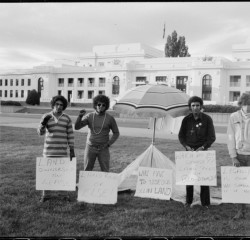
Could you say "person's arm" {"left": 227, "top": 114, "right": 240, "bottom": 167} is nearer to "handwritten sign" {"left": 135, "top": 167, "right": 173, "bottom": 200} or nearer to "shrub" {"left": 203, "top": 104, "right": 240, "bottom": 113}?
"handwritten sign" {"left": 135, "top": 167, "right": 173, "bottom": 200}

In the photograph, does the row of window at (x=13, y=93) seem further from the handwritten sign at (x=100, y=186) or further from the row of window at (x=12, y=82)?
the handwritten sign at (x=100, y=186)

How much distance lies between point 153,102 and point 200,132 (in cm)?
87

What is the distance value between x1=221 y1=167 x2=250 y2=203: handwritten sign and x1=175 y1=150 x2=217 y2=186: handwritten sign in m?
0.32

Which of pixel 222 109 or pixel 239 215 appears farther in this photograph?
pixel 222 109

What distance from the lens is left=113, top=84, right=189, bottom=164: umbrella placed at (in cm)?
564

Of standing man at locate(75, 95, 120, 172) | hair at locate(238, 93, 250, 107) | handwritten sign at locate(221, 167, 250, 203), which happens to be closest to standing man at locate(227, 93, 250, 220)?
hair at locate(238, 93, 250, 107)

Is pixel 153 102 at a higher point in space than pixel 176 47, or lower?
lower

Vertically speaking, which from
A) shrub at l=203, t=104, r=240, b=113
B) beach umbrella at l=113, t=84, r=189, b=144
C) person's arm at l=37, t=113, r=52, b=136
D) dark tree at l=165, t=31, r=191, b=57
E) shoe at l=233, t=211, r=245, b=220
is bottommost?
shoe at l=233, t=211, r=245, b=220

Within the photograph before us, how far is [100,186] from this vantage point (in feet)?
16.9

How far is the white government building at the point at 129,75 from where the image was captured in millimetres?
56250

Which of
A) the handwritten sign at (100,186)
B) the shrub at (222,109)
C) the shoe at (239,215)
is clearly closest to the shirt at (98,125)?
the handwritten sign at (100,186)

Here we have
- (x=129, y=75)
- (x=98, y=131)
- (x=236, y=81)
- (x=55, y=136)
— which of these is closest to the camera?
(x=55, y=136)

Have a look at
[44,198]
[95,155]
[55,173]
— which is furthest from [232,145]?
[44,198]

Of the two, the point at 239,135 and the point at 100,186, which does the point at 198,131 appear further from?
the point at 100,186
